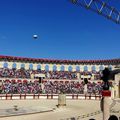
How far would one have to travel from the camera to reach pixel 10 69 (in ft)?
220

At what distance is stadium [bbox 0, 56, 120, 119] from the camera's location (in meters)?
50.0

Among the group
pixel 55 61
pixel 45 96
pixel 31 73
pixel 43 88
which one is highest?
pixel 55 61

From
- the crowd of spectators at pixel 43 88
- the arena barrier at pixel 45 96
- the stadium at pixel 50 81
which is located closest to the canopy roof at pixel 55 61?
the stadium at pixel 50 81

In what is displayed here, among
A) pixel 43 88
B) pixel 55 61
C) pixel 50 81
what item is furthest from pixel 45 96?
pixel 55 61

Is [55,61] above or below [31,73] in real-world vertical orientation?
above

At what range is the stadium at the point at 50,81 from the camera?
50.0 metres

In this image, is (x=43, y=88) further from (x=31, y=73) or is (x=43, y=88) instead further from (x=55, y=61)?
(x=55, y=61)

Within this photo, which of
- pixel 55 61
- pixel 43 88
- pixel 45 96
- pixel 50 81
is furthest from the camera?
pixel 55 61

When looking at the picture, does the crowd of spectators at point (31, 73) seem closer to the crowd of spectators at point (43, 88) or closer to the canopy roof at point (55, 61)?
the crowd of spectators at point (43, 88)

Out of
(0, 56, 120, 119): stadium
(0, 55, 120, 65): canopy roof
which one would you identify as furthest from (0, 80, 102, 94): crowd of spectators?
(0, 55, 120, 65): canopy roof

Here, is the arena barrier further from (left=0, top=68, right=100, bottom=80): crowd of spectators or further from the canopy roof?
the canopy roof

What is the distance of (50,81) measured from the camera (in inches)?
2598

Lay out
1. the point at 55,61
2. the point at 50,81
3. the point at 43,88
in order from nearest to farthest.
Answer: the point at 43,88, the point at 50,81, the point at 55,61

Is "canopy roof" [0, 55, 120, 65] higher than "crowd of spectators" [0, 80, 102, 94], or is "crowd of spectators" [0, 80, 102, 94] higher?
"canopy roof" [0, 55, 120, 65]
